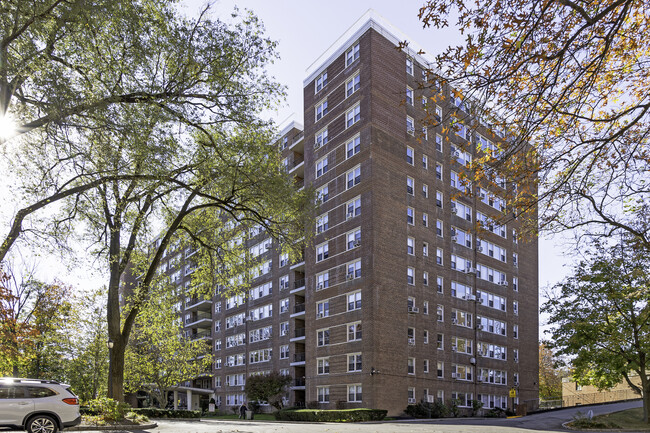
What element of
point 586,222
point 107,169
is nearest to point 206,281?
point 107,169

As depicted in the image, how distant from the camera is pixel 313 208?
23.0 meters

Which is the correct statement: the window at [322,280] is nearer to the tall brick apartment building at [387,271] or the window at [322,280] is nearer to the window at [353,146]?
the tall brick apartment building at [387,271]

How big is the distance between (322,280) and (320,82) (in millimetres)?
18472

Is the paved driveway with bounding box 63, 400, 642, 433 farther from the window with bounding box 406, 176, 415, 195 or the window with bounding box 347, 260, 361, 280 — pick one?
the window with bounding box 406, 176, 415, 195

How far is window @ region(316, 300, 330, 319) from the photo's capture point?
1784 inches

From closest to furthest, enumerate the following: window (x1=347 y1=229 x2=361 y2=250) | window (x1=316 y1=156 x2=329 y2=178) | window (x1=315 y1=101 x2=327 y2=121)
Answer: window (x1=347 y1=229 x2=361 y2=250) → window (x1=316 y1=156 x2=329 y2=178) → window (x1=315 y1=101 x2=327 y2=121)

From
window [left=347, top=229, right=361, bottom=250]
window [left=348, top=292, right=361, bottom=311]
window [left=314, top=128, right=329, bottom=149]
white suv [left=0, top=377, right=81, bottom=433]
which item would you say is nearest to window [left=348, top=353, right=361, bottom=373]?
window [left=348, top=292, right=361, bottom=311]

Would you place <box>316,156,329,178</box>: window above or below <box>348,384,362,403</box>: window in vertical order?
above

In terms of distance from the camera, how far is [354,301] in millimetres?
42406

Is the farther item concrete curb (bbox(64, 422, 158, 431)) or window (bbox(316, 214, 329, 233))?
window (bbox(316, 214, 329, 233))

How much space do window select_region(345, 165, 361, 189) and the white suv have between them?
31.1 metres

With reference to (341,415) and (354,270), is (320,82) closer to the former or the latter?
(354,270)

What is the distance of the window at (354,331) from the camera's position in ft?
136

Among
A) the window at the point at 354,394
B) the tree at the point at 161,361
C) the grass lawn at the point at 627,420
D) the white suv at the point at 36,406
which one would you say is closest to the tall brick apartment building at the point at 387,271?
the window at the point at 354,394
